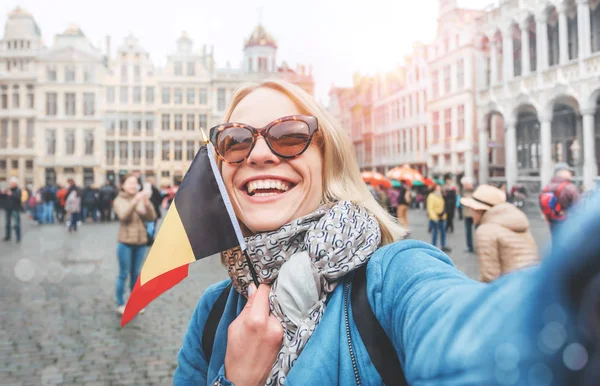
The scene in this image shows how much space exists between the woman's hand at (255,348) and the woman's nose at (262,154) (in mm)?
401

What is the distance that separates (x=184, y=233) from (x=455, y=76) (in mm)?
31200

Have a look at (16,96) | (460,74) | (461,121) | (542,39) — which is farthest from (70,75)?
(542,39)

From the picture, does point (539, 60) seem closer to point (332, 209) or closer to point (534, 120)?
point (534, 120)

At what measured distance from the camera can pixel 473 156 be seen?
28.5 m

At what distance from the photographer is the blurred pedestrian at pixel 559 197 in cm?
485

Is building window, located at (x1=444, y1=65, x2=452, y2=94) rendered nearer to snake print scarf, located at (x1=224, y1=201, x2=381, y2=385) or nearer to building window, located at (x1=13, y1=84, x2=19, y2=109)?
snake print scarf, located at (x1=224, y1=201, x2=381, y2=385)

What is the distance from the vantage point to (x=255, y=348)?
1.07m

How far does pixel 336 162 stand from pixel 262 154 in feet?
0.77

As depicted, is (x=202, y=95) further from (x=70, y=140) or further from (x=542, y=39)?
(x=542, y=39)

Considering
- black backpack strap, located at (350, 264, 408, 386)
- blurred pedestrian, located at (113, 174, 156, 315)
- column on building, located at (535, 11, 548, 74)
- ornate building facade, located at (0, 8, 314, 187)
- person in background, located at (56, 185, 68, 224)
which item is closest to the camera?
black backpack strap, located at (350, 264, 408, 386)

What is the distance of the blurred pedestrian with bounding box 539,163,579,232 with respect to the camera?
4852 millimetres

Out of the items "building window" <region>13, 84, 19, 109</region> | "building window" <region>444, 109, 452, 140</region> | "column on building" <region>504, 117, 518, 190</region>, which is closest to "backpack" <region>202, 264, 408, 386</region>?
"column on building" <region>504, 117, 518, 190</region>

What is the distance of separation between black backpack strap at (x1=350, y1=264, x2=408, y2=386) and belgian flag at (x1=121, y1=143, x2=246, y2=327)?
1.50 ft

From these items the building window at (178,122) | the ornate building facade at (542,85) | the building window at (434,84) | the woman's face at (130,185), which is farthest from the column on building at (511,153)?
the building window at (178,122)
